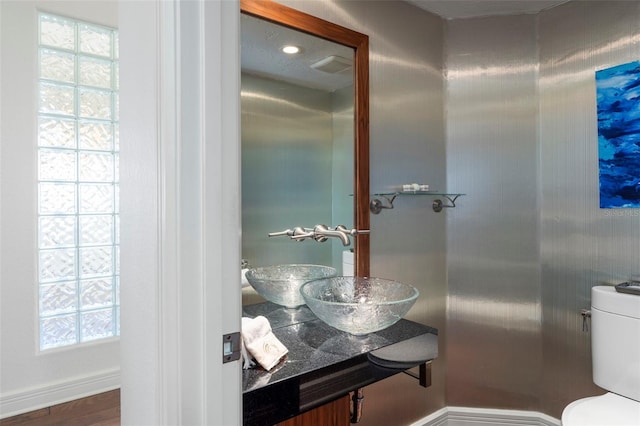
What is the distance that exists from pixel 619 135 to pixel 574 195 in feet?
1.11

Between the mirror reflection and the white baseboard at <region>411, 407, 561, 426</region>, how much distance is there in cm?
110

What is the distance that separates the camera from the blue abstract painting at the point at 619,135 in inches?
73.0

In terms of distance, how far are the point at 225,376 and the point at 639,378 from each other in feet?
5.84

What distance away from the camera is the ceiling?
2.09 m

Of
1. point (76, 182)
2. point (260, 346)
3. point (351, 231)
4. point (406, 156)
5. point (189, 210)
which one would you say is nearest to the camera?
point (189, 210)

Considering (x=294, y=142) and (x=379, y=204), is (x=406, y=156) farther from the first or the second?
(x=294, y=142)

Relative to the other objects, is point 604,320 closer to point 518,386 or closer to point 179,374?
point 518,386

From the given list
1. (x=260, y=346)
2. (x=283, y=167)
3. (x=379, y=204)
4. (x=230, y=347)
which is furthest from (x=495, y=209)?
(x=230, y=347)

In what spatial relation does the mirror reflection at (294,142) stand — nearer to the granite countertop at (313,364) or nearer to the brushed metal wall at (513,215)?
the granite countertop at (313,364)

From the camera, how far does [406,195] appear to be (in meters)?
2.07

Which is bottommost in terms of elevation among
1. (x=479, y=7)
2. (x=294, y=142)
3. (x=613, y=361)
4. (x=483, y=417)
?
(x=483, y=417)

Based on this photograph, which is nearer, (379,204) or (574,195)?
(379,204)

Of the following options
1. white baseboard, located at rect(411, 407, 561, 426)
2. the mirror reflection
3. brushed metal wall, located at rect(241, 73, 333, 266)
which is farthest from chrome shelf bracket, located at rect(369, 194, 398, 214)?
white baseboard, located at rect(411, 407, 561, 426)

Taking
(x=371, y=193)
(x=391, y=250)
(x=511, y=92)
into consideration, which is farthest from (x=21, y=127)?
(x=511, y=92)
